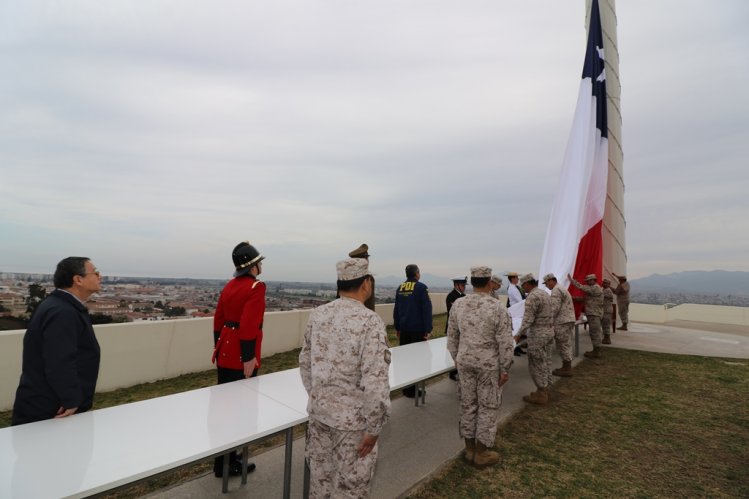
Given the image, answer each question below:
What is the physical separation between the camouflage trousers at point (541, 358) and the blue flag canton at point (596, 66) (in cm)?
783

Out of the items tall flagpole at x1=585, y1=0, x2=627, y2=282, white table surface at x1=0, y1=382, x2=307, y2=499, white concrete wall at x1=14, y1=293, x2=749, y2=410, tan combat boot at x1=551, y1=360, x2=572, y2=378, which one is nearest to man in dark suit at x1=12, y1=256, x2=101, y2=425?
white table surface at x1=0, y1=382, x2=307, y2=499

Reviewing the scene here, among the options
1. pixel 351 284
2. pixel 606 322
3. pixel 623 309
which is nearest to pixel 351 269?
pixel 351 284

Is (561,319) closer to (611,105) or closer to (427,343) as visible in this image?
(427,343)

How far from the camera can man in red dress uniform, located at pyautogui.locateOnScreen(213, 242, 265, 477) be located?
9.70 feet

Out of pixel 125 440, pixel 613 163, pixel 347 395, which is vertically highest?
pixel 613 163

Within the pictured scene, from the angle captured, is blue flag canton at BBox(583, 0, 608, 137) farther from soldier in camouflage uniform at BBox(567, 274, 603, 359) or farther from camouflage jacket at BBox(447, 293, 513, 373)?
camouflage jacket at BBox(447, 293, 513, 373)

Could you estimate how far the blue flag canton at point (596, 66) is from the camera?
371 inches

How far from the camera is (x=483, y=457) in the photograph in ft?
10.6

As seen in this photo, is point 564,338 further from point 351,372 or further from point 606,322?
point 351,372

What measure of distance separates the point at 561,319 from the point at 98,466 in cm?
635

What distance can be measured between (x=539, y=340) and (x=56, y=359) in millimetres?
5134

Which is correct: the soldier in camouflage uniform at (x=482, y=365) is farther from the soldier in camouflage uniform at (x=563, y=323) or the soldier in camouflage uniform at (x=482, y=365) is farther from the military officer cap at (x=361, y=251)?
the soldier in camouflage uniform at (x=563, y=323)

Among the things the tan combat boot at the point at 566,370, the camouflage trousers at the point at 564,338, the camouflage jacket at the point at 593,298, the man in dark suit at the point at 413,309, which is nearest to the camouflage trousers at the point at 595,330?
the camouflage jacket at the point at 593,298

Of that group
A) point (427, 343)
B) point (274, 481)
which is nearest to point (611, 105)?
point (427, 343)
